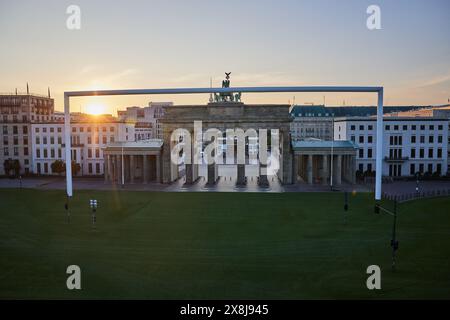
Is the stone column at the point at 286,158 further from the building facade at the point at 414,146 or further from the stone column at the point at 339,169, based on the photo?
the building facade at the point at 414,146

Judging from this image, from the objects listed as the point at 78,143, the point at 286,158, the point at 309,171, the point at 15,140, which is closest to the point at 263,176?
the point at 286,158

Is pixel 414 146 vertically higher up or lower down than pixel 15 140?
lower down

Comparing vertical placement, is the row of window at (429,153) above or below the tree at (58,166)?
above

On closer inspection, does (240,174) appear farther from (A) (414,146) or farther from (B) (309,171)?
(A) (414,146)

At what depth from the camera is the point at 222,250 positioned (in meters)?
30.4

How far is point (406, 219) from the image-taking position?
40625 mm

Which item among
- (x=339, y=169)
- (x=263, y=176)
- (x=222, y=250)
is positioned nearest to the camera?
(x=222, y=250)

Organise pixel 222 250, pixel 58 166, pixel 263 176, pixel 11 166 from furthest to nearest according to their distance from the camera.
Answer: pixel 11 166 → pixel 58 166 → pixel 263 176 → pixel 222 250

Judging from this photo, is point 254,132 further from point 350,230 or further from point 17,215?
point 17,215

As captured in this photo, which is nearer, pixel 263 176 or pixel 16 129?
pixel 263 176

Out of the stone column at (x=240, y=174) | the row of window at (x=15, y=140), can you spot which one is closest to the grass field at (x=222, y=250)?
the stone column at (x=240, y=174)

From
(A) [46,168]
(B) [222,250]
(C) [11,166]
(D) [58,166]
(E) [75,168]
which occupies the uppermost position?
(D) [58,166]

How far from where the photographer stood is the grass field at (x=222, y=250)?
23.4 meters
